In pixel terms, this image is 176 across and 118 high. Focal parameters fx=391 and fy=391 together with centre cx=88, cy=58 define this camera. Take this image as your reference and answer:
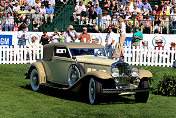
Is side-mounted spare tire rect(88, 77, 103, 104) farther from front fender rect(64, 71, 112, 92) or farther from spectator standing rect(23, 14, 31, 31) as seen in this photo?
spectator standing rect(23, 14, 31, 31)

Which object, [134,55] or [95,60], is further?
[134,55]

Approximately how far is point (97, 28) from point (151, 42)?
3504 millimetres

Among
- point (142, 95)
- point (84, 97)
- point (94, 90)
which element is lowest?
point (84, 97)

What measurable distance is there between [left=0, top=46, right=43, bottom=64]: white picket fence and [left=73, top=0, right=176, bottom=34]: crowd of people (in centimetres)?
496

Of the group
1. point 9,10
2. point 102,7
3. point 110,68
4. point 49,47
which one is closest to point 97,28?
point 102,7

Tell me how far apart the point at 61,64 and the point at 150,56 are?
10.2 metres

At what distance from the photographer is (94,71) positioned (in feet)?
32.5

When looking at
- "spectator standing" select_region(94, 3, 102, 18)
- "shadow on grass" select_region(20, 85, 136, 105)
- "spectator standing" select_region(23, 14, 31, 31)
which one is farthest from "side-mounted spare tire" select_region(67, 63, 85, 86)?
"spectator standing" select_region(94, 3, 102, 18)

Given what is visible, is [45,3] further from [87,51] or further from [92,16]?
[87,51]

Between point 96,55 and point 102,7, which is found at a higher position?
point 102,7

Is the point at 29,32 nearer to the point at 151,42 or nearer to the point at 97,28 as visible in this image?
the point at 97,28

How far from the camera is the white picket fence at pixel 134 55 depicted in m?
20.4

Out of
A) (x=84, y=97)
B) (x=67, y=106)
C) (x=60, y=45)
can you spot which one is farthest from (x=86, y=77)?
(x=60, y=45)

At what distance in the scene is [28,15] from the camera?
83.2 feet
